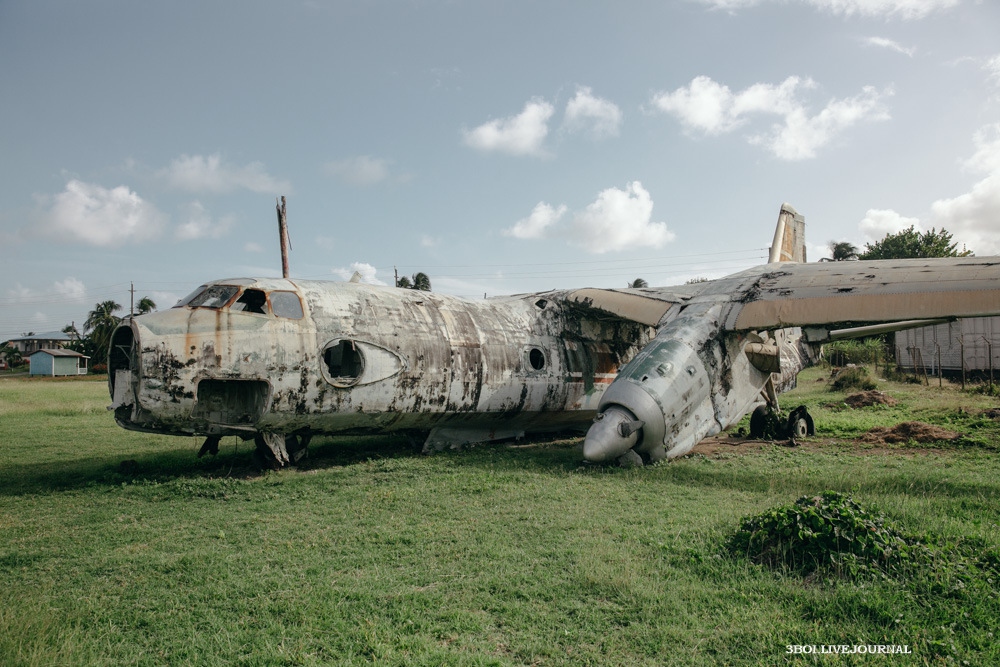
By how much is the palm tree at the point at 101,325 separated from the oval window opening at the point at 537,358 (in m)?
56.1

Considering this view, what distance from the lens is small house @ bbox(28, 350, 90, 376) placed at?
60.3 metres

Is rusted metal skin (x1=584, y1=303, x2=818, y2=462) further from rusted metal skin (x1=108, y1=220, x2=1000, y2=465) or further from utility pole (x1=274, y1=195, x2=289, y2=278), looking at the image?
utility pole (x1=274, y1=195, x2=289, y2=278)

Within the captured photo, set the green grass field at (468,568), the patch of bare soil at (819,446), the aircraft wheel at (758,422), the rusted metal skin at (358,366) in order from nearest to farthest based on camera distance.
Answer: the green grass field at (468,568) < the rusted metal skin at (358,366) < the patch of bare soil at (819,446) < the aircraft wheel at (758,422)

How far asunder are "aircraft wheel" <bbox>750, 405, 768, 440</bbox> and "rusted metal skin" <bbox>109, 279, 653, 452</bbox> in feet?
12.6

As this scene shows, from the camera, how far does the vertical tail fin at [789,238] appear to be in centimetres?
2022

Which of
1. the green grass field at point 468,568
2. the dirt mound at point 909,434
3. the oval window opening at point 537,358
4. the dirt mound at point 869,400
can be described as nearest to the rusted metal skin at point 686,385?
the green grass field at point 468,568

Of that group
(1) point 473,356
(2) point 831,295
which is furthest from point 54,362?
(2) point 831,295

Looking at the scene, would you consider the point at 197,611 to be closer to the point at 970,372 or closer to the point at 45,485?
the point at 45,485

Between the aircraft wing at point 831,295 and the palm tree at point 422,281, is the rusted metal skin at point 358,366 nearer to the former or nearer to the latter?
the aircraft wing at point 831,295

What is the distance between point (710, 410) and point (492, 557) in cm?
675

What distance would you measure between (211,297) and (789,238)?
1819 cm

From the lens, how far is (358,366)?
11.2 m

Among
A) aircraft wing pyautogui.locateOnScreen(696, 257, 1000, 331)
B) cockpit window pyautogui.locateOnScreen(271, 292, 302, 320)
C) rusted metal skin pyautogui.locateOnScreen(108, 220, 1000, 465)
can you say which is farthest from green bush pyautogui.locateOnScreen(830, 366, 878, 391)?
cockpit window pyautogui.locateOnScreen(271, 292, 302, 320)

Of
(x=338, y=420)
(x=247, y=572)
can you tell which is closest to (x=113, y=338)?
(x=338, y=420)
